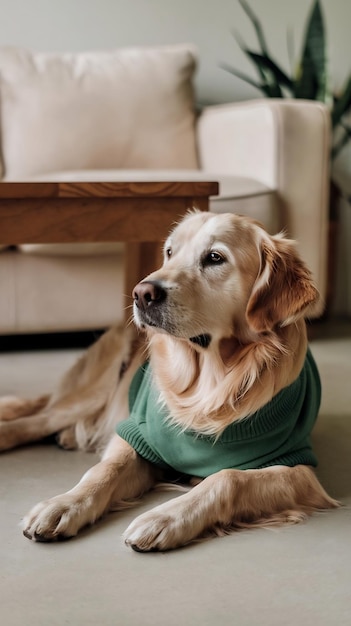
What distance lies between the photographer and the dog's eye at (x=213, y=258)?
62.4 inches

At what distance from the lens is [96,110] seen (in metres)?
3.48

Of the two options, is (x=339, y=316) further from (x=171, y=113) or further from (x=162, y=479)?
(x=162, y=479)

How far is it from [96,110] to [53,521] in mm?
2401

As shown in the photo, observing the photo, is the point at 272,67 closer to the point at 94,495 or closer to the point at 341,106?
the point at 341,106

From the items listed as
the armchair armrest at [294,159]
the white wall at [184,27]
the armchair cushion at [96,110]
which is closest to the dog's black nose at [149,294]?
the armchair armrest at [294,159]

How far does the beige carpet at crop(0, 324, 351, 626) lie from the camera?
1198 millimetres

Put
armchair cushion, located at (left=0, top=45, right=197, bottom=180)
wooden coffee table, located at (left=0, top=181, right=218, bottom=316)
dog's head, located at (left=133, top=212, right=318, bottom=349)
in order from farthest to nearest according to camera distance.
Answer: armchair cushion, located at (left=0, top=45, right=197, bottom=180), wooden coffee table, located at (left=0, top=181, right=218, bottom=316), dog's head, located at (left=133, top=212, right=318, bottom=349)

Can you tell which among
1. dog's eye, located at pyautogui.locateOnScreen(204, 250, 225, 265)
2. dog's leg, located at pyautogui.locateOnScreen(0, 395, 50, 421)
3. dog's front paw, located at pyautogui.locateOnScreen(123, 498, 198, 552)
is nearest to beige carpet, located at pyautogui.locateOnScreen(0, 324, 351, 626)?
dog's front paw, located at pyautogui.locateOnScreen(123, 498, 198, 552)

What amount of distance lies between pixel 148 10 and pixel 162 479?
2.87m

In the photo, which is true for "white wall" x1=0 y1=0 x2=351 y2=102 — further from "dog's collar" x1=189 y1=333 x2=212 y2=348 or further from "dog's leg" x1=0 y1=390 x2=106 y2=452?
"dog's collar" x1=189 y1=333 x2=212 y2=348

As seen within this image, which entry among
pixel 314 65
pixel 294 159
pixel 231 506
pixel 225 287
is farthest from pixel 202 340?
pixel 314 65

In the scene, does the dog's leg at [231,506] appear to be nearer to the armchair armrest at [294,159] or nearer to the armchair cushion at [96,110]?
the armchair armrest at [294,159]

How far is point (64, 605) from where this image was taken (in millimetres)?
1218

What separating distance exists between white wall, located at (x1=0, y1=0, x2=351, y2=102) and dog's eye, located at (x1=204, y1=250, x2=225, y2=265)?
264 centimetres
